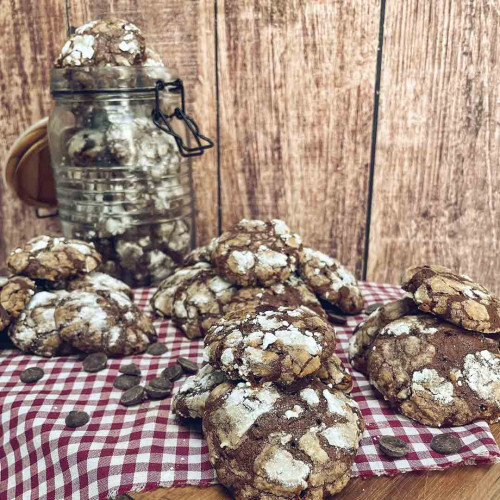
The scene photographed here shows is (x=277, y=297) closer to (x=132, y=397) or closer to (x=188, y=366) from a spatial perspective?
(x=188, y=366)

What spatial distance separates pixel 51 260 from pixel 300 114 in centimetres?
81

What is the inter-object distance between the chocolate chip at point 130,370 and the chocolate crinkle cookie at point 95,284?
0.20 m

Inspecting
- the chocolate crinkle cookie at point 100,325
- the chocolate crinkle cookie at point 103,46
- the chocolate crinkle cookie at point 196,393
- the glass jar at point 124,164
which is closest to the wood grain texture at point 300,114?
the glass jar at point 124,164

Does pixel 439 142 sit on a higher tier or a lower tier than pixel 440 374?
higher

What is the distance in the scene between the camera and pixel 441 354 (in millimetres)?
933

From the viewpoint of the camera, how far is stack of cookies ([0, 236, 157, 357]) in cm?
113

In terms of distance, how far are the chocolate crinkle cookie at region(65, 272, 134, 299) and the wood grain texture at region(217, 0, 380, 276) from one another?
52 centimetres

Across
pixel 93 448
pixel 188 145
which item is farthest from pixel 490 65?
pixel 93 448

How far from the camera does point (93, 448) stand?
843 mm

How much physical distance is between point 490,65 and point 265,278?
87 centimetres

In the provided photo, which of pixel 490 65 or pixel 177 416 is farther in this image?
A: pixel 490 65

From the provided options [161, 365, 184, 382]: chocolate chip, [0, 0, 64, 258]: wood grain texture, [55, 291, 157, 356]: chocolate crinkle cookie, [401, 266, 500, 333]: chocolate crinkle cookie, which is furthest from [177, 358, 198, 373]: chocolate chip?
[0, 0, 64, 258]: wood grain texture

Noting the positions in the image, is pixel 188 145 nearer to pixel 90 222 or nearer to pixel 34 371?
pixel 90 222

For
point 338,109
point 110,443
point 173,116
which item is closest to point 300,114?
point 338,109
